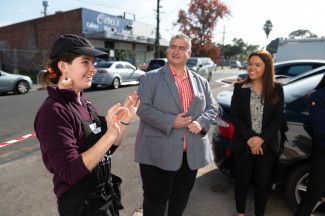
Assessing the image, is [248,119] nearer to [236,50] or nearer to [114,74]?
[114,74]

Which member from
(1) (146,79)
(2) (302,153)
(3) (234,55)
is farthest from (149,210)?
(3) (234,55)

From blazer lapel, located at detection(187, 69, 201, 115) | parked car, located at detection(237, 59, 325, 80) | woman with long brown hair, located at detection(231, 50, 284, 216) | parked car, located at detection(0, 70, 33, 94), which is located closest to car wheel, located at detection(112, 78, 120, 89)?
parked car, located at detection(0, 70, 33, 94)

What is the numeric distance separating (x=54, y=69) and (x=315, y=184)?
2.45m

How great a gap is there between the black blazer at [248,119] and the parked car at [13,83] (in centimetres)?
1213

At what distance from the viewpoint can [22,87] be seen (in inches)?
544

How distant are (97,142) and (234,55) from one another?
8550cm

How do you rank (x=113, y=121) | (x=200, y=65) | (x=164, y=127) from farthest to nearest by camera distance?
1. (x=200, y=65)
2. (x=164, y=127)
3. (x=113, y=121)

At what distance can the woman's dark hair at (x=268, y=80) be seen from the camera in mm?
3100

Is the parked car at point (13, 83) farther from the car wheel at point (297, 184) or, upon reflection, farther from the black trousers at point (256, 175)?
the car wheel at point (297, 184)

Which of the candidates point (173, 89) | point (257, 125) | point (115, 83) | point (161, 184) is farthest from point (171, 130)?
point (115, 83)

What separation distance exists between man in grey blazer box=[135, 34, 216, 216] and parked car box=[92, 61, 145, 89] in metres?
13.0

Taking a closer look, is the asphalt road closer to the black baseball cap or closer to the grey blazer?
the grey blazer

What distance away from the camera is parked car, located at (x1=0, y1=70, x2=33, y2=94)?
1296cm

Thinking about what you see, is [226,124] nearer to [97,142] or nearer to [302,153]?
[302,153]
